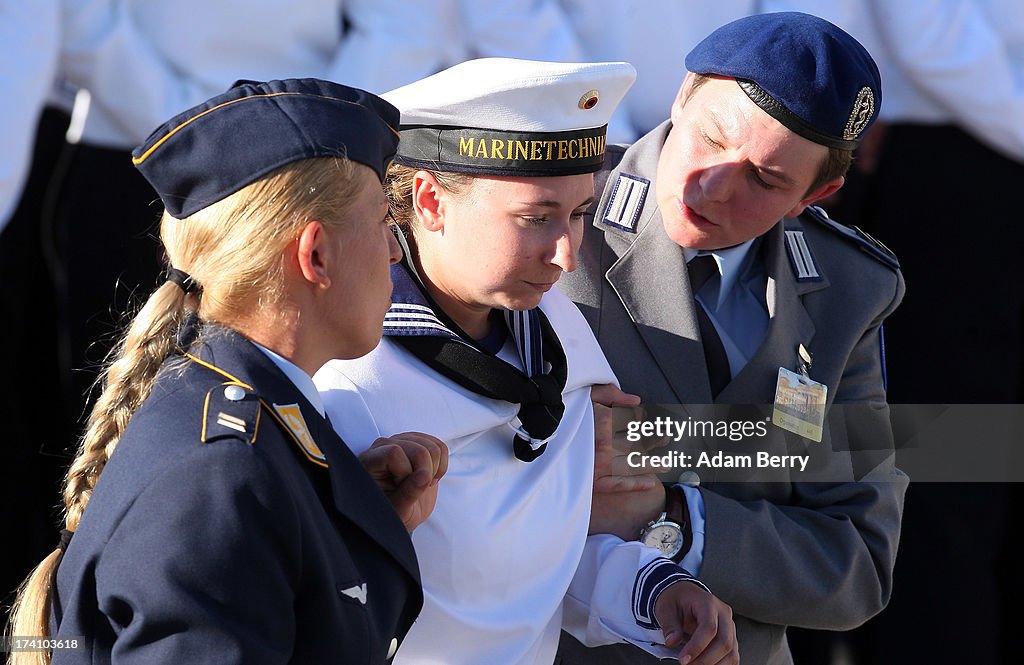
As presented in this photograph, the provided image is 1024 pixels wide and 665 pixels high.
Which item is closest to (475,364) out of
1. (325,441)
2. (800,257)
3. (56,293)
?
(325,441)

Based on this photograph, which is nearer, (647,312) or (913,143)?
(647,312)

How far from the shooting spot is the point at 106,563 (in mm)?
1400

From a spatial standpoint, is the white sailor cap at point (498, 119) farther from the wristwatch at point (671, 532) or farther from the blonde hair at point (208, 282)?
the wristwatch at point (671, 532)

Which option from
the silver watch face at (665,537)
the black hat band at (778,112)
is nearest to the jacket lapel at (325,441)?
the silver watch face at (665,537)

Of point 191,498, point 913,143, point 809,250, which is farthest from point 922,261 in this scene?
point 191,498

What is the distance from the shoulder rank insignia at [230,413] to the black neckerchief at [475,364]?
425 millimetres

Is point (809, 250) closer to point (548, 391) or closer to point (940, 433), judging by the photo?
point (548, 391)

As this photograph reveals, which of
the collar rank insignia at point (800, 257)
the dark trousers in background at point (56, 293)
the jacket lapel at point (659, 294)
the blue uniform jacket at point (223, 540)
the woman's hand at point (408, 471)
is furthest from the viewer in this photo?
the dark trousers in background at point (56, 293)

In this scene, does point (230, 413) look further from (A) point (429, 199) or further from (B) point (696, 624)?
(B) point (696, 624)

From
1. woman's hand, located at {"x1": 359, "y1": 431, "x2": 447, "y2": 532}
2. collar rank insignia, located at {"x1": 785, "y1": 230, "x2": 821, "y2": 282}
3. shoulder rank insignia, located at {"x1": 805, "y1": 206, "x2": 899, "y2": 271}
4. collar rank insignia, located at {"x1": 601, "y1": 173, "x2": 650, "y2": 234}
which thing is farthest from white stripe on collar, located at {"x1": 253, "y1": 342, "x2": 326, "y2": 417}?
shoulder rank insignia, located at {"x1": 805, "y1": 206, "x2": 899, "y2": 271}

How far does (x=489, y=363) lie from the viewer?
194cm

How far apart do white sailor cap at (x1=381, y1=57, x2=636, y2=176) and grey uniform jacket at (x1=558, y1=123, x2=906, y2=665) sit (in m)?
0.45

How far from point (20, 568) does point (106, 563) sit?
226 cm

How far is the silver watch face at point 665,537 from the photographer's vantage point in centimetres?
222
